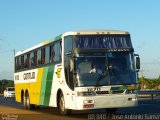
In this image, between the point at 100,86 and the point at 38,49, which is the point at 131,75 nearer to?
the point at 100,86

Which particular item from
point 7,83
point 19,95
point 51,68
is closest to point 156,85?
point 7,83

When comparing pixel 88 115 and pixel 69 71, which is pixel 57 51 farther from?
pixel 88 115

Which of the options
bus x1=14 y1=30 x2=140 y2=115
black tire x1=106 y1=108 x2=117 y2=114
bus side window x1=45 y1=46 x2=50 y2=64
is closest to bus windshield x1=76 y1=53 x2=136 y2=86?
bus x1=14 y1=30 x2=140 y2=115

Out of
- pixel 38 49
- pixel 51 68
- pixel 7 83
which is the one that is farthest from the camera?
pixel 7 83

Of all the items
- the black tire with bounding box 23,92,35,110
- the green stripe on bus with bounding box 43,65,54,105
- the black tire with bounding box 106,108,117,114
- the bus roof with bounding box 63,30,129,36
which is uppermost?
the bus roof with bounding box 63,30,129,36

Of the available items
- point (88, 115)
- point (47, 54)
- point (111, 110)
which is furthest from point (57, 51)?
point (111, 110)

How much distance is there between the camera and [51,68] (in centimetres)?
2295

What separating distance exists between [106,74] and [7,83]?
107m

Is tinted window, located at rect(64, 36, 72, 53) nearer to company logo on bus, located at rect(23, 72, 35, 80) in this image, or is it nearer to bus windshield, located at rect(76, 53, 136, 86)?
bus windshield, located at rect(76, 53, 136, 86)

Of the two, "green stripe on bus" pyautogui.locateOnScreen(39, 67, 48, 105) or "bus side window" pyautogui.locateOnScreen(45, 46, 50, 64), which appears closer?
"bus side window" pyautogui.locateOnScreen(45, 46, 50, 64)

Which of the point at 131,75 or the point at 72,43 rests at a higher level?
the point at 72,43

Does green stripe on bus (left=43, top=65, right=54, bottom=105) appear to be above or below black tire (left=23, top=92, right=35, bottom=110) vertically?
above

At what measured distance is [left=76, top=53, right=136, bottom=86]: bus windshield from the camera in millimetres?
19438

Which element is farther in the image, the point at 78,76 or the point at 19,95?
the point at 19,95
